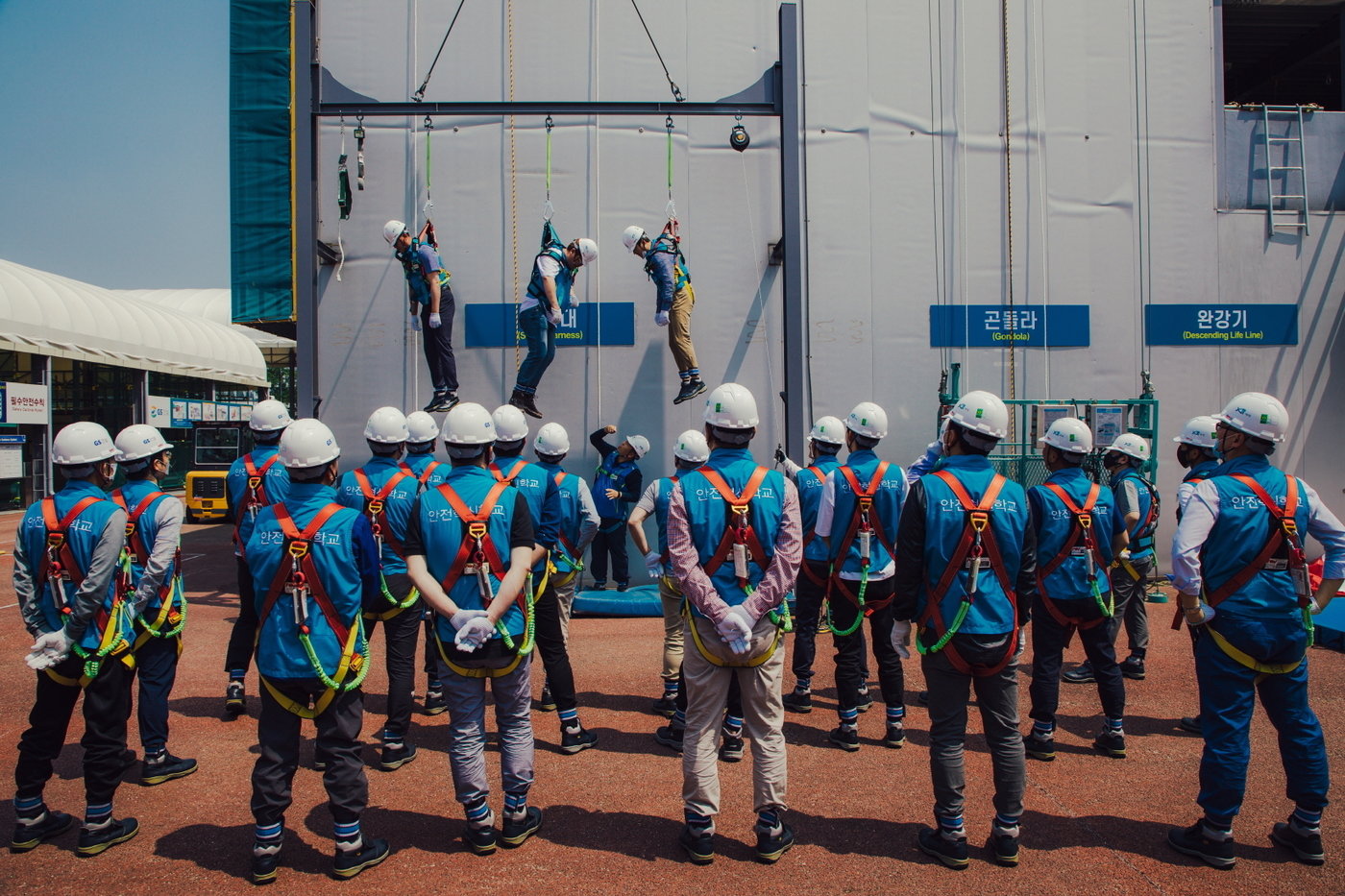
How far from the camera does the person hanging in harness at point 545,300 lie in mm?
8688

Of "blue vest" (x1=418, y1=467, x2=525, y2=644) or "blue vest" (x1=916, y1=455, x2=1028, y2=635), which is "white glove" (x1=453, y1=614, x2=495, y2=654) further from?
"blue vest" (x1=916, y1=455, x2=1028, y2=635)

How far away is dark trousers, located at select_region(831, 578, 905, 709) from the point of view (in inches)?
205

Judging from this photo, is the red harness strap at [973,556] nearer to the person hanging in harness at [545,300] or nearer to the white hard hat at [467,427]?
the white hard hat at [467,427]

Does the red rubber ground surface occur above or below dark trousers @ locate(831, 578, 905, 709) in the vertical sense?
below

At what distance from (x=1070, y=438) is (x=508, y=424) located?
3.67m

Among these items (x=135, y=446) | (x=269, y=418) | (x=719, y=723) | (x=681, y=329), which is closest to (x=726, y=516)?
(x=719, y=723)

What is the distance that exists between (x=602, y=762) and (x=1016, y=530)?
9.33 ft

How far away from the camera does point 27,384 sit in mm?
23344

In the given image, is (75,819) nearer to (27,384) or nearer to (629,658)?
(629,658)

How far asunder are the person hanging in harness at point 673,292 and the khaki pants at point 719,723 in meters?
5.79

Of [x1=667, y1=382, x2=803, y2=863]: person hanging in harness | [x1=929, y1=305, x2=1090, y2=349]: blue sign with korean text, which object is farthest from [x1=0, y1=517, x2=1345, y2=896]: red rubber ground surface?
[x1=929, y1=305, x2=1090, y2=349]: blue sign with korean text

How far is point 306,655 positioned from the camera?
11.7 ft

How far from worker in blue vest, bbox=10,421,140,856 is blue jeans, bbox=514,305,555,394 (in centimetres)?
529

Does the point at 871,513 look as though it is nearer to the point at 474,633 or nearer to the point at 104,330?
the point at 474,633
